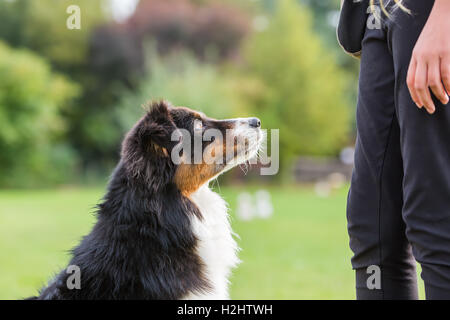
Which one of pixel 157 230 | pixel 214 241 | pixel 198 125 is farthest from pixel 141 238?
pixel 198 125

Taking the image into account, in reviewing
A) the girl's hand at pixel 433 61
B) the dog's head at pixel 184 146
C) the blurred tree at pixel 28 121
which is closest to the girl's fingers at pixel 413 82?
the girl's hand at pixel 433 61

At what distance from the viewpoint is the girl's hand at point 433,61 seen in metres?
1.42

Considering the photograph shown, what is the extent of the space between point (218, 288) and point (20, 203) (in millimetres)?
11468

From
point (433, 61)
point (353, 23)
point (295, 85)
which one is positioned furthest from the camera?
point (295, 85)

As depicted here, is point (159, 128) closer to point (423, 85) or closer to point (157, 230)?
point (157, 230)

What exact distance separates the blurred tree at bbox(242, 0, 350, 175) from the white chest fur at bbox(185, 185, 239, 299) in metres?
19.1

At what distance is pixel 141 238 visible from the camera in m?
2.10

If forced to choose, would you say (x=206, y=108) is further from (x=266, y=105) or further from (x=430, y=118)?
(x=430, y=118)

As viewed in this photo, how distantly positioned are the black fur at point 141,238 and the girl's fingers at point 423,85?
3.97ft

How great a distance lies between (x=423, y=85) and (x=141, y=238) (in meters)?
1.30

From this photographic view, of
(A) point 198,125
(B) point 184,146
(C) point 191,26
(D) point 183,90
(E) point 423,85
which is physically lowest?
(E) point 423,85

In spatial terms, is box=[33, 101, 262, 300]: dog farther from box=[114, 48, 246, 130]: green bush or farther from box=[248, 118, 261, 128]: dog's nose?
box=[114, 48, 246, 130]: green bush

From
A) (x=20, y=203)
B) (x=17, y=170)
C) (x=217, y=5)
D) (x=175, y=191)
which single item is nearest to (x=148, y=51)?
(x=217, y=5)

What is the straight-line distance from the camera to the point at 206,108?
16938 mm
